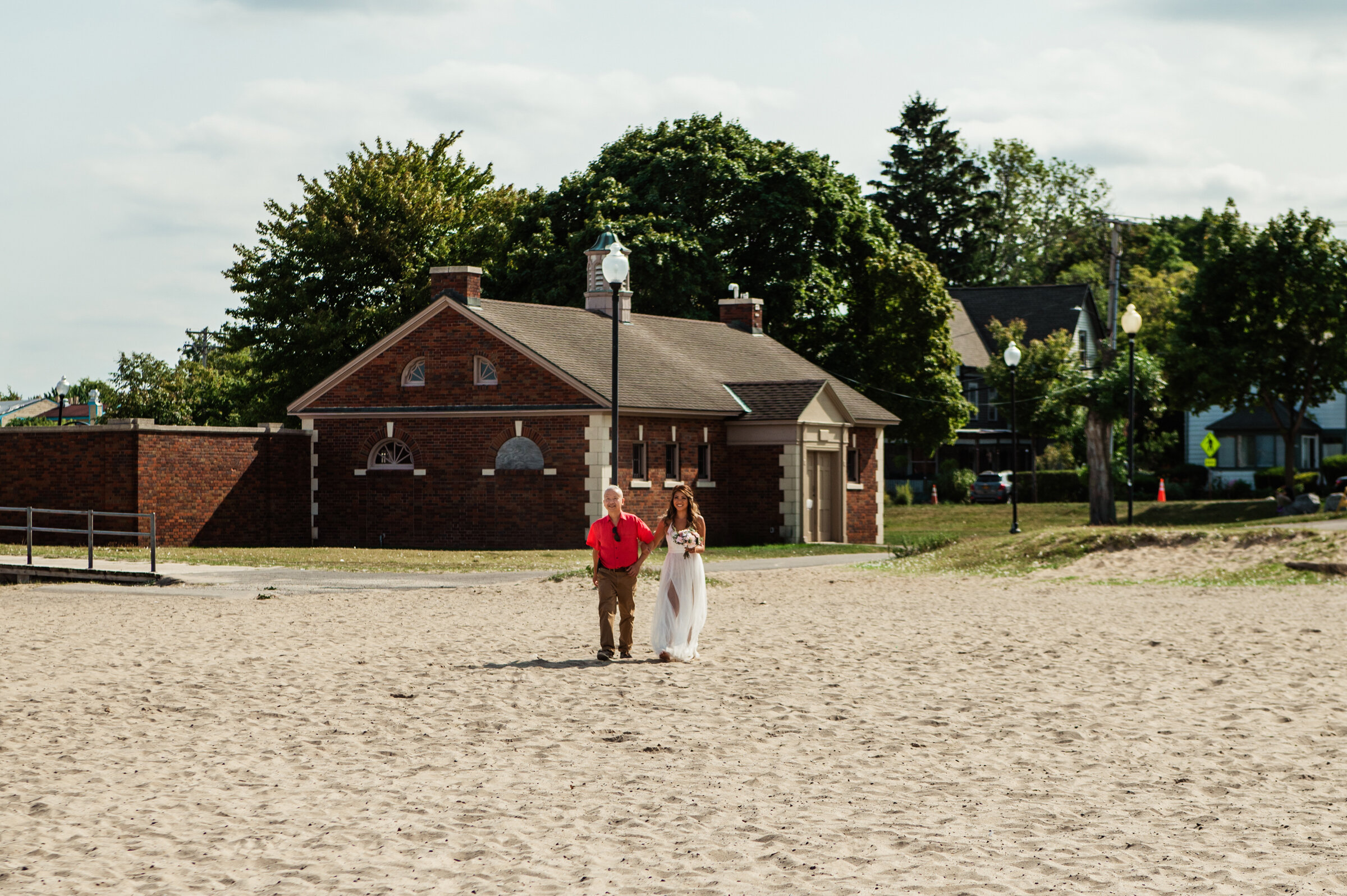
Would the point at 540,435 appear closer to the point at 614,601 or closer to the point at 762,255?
the point at 762,255

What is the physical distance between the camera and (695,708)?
10852 millimetres

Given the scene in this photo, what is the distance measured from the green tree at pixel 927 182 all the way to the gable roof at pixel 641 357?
121 feet

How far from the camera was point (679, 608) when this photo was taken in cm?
1345

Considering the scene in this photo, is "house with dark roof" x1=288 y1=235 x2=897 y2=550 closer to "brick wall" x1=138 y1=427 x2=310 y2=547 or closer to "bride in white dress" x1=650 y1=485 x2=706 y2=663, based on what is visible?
"brick wall" x1=138 y1=427 x2=310 y2=547

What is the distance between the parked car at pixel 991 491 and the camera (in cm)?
5928

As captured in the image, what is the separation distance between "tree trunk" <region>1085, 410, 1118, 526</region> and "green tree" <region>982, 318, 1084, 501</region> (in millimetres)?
20456

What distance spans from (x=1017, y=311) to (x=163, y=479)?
48.4m

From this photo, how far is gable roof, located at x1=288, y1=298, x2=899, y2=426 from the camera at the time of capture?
112 feet

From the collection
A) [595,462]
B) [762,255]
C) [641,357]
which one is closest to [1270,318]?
[762,255]

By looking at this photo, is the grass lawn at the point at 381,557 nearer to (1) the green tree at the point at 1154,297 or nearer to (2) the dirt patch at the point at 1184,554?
(2) the dirt patch at the point at 1184,554

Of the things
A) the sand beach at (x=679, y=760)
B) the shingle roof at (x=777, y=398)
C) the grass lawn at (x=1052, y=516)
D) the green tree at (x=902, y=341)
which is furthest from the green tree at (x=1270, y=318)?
the sand beach at (x=679, y=760)

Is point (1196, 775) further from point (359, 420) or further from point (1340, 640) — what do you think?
point (359, 420)

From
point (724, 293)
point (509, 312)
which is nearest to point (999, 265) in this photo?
point (724, 293)

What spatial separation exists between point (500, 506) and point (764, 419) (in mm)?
6959
